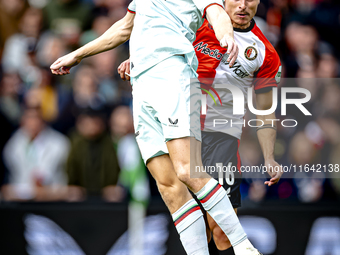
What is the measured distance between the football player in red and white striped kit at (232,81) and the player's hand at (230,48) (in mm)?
1182

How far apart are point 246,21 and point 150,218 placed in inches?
95.4

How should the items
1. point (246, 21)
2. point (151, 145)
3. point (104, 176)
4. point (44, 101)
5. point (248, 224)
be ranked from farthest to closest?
point (44, 101)
point (104, 176)
point (248, 224)
point (246, 21)
point (151, 145)

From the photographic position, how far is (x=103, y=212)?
17.0ft

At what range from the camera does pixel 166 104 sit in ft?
9.64

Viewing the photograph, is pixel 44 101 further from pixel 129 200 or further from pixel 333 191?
pixel 333 191

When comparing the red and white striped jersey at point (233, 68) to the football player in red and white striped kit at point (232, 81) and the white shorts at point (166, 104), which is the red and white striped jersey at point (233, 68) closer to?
the football player in red and white striped kit at point (232, 81)

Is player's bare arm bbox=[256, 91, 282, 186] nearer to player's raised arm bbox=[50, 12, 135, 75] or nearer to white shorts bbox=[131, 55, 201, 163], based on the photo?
white shorts bbox=[131, 55, 201, 163]

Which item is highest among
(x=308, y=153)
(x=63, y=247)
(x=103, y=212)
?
(x=308, y=153)

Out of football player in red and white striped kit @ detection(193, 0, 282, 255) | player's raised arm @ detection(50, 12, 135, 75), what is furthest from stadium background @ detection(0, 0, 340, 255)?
player's raised arm @ detection(50, 12, 135, 75)

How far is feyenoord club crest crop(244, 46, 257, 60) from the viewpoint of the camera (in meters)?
3.88

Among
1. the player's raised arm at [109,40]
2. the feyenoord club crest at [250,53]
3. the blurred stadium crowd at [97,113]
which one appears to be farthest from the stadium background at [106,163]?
the player's raised arm at [109,40]

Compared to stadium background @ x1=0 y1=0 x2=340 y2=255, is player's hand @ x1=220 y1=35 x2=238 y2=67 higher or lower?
higher

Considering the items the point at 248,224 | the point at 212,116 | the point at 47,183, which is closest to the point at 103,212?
the point at 47,183

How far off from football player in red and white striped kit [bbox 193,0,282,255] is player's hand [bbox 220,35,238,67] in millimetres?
1182
